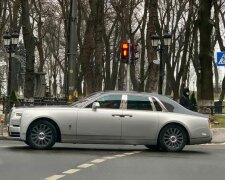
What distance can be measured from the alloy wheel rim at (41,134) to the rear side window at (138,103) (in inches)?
86.7

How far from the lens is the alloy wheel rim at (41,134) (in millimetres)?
15148

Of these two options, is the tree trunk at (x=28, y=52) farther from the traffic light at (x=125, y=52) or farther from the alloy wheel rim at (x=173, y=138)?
the alloy wheel rim at (x=173, y=138)

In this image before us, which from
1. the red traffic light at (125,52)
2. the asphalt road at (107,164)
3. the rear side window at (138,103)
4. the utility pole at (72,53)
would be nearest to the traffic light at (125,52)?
the red traffic light at (125,52)

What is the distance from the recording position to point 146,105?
1577cm

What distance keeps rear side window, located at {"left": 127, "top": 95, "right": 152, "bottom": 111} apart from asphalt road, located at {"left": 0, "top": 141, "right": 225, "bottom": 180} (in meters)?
1.17

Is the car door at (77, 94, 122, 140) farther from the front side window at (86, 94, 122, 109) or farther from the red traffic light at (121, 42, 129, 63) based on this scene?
the red traffic light at (121, 42, 129, 63)

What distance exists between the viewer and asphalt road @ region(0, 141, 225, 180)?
10.9m

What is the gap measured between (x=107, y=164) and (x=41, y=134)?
309 cm

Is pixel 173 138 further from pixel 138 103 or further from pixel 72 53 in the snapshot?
pixel 72 53

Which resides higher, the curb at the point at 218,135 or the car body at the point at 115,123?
the car body at the point at 115,123

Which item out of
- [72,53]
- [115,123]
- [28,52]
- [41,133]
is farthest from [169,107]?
[28,52]

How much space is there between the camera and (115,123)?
15375 mm

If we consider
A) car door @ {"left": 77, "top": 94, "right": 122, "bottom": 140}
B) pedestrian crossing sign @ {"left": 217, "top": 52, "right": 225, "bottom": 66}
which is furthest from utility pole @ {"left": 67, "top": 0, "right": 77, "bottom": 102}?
car door @ {"left": 77, "top": 94, "right": 122, "bottom": 140}

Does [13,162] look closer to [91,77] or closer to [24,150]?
[24,150]
